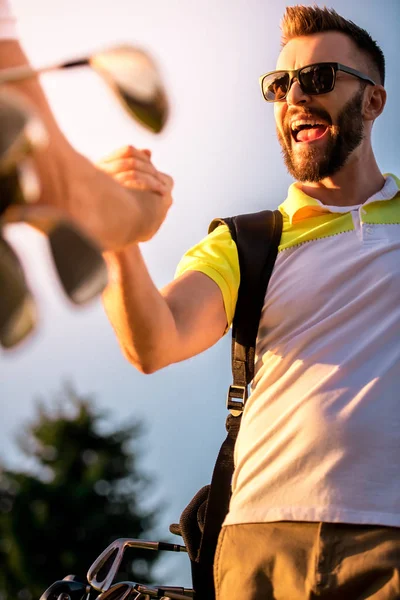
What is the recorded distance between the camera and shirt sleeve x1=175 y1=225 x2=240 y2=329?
8.31 feet

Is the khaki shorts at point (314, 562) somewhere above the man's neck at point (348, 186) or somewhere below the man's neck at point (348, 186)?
below

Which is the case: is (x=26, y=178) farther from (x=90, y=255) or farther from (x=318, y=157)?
(x=318, y=157)

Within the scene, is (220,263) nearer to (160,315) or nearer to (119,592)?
(160,315)

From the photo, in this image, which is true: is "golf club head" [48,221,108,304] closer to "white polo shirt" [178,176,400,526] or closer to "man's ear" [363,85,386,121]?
"white polo shirt" [178,176,400,526]

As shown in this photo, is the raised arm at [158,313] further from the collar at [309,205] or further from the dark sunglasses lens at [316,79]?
the dark sunglasses lens at [316,79]

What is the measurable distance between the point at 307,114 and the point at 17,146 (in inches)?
93.9

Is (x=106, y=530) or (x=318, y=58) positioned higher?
(x=318, y=58)

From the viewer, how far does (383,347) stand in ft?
7.89

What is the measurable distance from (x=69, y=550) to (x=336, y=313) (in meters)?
28.4

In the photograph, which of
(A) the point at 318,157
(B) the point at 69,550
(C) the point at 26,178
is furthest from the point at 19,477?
(C) the point at 26,178

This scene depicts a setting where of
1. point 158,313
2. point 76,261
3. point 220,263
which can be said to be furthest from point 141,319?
point 76,261

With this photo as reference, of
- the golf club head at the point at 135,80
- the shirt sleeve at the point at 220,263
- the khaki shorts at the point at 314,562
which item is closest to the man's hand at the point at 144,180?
the golf club head at the point at 135,80

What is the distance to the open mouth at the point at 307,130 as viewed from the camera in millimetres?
3037

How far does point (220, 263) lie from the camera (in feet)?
8.41
